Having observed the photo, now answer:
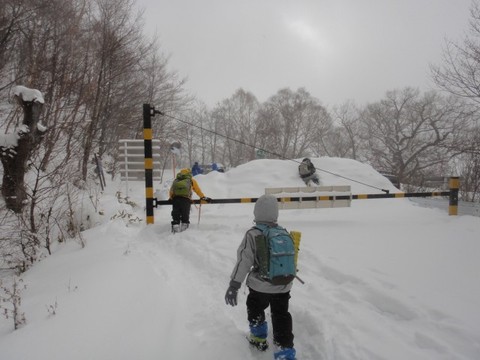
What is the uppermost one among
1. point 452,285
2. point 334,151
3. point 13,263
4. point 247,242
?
point 334,151

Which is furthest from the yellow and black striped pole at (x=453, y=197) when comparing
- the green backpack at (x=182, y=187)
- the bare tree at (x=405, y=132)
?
the bare tree at (x=405, y=132)

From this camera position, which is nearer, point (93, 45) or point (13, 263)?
point (13, 263)

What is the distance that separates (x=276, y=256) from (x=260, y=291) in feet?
1.33

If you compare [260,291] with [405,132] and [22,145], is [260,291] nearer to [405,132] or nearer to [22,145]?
[22,145]

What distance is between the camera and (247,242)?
9.30 ft

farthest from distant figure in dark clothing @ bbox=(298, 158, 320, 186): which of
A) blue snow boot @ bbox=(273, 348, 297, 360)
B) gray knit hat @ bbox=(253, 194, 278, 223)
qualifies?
blue snow boot @ bbox=(273, 348, 297, 360)

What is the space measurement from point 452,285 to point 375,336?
1.47m

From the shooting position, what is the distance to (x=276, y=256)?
2.64 metres

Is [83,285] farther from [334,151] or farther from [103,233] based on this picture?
[334,151]

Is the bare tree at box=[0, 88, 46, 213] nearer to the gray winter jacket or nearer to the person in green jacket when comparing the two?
the person in green jacket

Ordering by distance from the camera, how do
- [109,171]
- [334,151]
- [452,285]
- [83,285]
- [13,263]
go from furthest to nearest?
1. [334,151]
2. [109,171]
3. [13,263]
4. [83,285]
5. [452,285]

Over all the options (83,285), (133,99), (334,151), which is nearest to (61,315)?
(83,285)

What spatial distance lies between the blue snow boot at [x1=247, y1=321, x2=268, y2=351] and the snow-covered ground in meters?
0.07

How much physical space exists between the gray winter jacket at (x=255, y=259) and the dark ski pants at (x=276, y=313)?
0.10 meters
